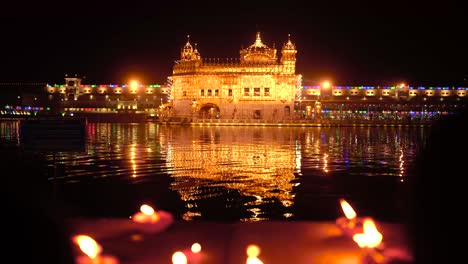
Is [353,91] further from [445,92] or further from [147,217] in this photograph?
[147,217]

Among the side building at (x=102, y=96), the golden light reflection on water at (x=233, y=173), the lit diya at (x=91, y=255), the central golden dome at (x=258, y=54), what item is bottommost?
the golden light reflection on water at (x=233, y=173)

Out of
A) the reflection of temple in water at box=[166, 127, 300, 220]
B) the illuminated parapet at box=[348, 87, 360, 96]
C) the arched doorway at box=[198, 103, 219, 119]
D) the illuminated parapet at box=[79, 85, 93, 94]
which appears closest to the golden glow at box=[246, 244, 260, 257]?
the reflection of temple in water at box=[166, 127, 300, 220]

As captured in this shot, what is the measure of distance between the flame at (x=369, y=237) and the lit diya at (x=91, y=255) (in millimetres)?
3236

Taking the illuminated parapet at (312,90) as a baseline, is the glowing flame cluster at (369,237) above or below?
below

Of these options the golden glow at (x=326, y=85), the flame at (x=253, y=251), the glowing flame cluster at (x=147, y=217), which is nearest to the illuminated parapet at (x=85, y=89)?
the golden glow at (x=326, y=85)

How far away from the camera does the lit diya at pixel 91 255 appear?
6469 mm

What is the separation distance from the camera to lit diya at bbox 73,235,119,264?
21.2 feet

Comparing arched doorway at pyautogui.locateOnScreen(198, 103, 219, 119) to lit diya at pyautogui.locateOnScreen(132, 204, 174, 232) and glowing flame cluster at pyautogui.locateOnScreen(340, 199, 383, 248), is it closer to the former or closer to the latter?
lit diya at pyautogui.locateOnScreen(132, 204, 174, 232)

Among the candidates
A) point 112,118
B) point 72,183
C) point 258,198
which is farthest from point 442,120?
point 112,118

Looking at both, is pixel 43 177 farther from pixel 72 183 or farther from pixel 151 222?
pixel 151 222

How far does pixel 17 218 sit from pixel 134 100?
9678 cm

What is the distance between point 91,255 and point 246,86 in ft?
239

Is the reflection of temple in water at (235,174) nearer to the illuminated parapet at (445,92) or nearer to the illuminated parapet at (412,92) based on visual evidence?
the illuminated parapet at (412,92)

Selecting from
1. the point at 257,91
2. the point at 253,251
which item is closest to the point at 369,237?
the point at 253,251
